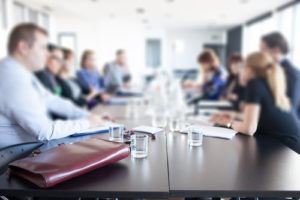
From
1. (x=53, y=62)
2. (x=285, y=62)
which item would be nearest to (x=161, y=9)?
(x=53, y=62)

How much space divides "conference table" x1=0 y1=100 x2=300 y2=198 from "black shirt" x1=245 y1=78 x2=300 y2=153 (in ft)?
0.88

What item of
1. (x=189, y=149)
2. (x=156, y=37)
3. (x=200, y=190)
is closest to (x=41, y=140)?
(x=189, y=149)

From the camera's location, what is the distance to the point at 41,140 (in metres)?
1.32

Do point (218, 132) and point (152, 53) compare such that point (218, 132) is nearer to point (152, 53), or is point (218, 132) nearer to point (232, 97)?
point (232, 97)

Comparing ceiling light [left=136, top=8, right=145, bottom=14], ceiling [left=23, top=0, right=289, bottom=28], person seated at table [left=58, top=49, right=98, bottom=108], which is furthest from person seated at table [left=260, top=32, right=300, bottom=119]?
ceiling light [left=136, top=8, right=145, bottom=14]

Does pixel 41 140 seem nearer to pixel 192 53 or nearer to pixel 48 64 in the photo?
pixel 48 64

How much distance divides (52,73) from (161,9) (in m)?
4.97

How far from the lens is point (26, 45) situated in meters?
1.63

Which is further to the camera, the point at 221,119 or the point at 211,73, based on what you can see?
the point at 211,73

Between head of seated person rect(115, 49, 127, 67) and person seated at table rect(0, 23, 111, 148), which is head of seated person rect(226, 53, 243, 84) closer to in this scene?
head of seated person rect(115, 49, 127, 67)

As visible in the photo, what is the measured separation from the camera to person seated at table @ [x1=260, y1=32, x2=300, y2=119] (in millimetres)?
2568

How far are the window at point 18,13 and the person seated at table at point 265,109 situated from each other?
6.17 m

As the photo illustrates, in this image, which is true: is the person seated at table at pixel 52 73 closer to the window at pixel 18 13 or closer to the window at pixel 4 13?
the window at pixel 4 13

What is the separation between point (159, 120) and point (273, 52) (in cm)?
167
